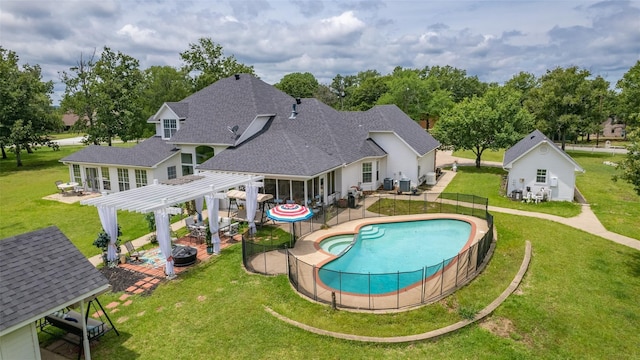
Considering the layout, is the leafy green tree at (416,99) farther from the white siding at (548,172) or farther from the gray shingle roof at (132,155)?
the gray shingle roof at (132,155)

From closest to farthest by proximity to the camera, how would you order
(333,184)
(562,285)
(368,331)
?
(368,331) < (562,285) < (333,184)

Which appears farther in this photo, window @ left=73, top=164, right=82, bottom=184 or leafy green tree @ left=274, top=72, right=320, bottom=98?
leafy green tree @ left=274, top=72, right=320, bottom=98

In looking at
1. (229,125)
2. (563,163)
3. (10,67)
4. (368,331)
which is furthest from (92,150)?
(563,163)

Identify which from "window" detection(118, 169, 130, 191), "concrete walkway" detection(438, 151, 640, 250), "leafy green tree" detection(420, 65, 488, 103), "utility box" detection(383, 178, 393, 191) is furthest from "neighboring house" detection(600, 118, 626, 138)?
"window" detection(118, 169, 130, 191)

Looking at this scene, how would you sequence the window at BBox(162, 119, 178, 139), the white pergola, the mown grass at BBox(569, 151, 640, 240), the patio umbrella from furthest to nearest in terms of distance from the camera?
the window at BBox(162, 119, 178, 139) → the mown grass at BBox(569, 151, 640, 240) → the patio umbrella → the white pergola

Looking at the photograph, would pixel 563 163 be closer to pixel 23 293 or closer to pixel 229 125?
pixel 229 125

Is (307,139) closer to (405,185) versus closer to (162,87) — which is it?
(405,185)

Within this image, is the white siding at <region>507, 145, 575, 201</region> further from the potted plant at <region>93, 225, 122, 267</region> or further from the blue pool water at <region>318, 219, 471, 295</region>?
the potted plant at <region>93, 225, 122, 267</region>
